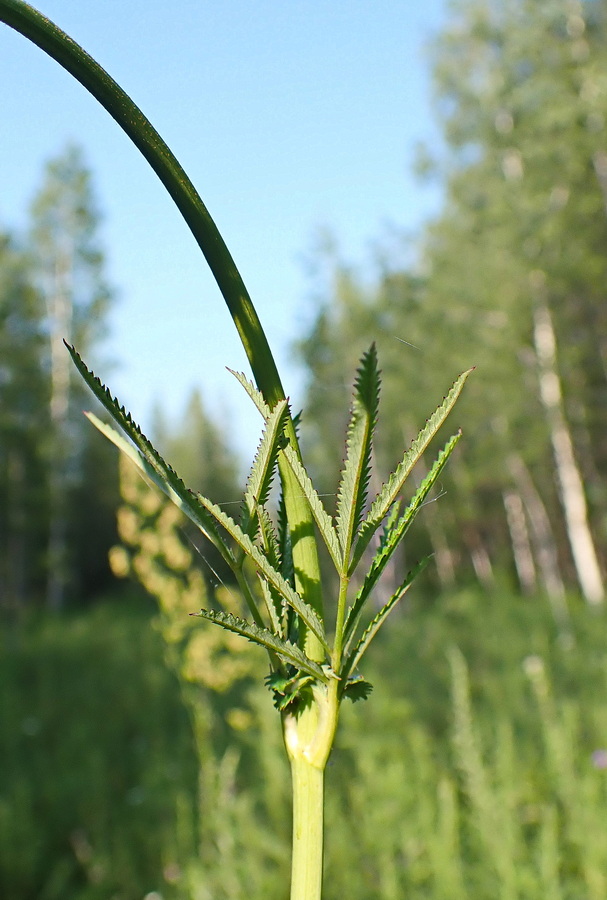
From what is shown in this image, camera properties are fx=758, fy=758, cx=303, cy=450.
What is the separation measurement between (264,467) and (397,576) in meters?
10.5

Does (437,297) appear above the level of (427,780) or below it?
above

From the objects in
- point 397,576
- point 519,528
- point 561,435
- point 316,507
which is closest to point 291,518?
point 316,507

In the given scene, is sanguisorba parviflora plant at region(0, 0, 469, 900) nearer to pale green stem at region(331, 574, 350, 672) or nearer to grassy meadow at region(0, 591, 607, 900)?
pale green stem at region(331, 574, 350, 672)

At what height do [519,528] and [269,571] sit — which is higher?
[519,528]

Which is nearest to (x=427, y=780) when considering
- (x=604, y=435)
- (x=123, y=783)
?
(x=123, y=783)

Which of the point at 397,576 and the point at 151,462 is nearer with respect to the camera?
the point at 151,462

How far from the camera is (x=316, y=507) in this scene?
15cm

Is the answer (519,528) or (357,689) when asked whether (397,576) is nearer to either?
(519,528)

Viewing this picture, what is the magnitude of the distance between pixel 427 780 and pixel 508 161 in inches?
244

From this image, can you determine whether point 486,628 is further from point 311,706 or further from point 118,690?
point 311,706

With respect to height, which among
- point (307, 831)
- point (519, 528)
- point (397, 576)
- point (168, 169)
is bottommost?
point (307, 831)

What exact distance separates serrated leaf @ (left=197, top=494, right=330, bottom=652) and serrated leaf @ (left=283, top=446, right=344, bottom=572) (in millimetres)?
13

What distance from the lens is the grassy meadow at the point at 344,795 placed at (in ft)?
4.84

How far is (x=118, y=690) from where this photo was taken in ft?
14.5
